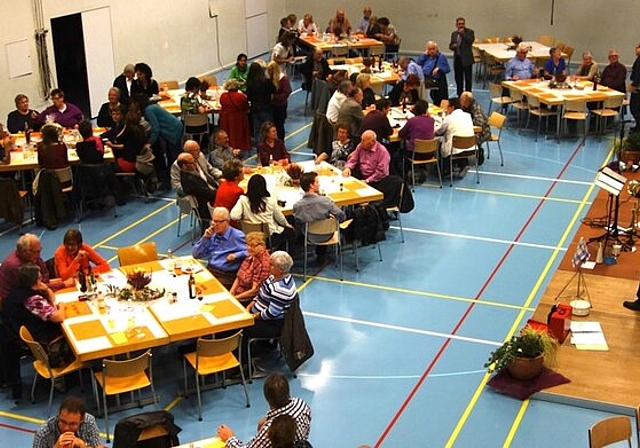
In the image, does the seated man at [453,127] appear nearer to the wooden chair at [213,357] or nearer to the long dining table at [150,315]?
the long dining table at [150,315]

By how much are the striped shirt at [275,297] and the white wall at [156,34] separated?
8.82m

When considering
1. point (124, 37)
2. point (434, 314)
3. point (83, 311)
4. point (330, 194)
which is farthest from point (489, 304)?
point (124, 37)

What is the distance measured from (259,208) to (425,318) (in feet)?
7.39

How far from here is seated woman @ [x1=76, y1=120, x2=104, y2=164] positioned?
13.0 m

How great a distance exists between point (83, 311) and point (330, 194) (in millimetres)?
3929

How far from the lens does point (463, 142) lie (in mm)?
14305

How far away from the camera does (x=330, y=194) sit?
11773mm

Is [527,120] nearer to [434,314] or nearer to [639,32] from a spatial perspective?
[639,32]

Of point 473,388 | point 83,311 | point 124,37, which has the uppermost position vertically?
point 124,37

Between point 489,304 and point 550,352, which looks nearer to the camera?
point 550,352

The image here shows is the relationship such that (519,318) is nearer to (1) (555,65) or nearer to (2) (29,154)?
(2) (29,154)

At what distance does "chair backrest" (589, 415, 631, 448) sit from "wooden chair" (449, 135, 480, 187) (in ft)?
25.0

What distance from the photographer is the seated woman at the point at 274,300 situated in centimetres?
881

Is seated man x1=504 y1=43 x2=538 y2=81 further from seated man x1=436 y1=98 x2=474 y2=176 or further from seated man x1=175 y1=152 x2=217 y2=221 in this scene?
seated man x1=175 y1=152 x2=217 y2=221
